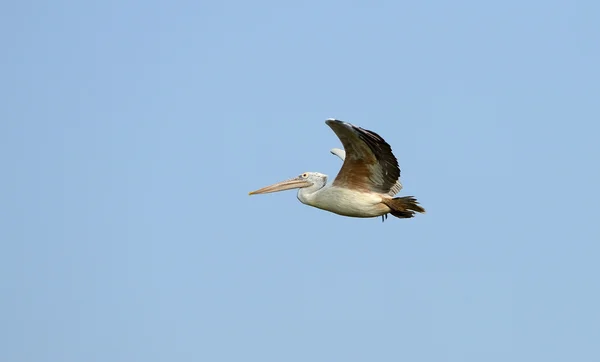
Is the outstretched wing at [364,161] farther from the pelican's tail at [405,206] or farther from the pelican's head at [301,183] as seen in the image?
the pelican's head at [301,183]

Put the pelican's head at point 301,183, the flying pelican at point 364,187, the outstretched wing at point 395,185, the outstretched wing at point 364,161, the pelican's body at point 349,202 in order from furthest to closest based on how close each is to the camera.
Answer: the outstretched wing at point 395,185
the pelican's head at point 301,183
the pelican's body at point 349,202
the flying pelican at point 364,187
the outstretched wing at point 364,161

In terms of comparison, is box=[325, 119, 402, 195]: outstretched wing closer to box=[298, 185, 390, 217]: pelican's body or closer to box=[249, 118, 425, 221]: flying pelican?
box=[249, 118, 425, 221]: flying pelican

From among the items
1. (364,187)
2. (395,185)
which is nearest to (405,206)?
(364,187)

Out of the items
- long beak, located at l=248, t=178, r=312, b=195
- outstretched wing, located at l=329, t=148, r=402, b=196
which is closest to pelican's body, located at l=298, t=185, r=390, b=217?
long beak, located at l=248, t=178, r=312, b=195

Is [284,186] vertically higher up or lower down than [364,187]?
higher up

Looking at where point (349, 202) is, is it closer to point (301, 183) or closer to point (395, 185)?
point (301, 183)

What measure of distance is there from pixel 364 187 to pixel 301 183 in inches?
86.5

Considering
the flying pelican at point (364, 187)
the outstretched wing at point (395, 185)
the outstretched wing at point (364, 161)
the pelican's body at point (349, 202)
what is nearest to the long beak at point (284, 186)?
the flying pelican at point (364, 187)

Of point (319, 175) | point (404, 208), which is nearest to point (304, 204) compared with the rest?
point (319, 175)

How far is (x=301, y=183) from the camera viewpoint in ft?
75.2

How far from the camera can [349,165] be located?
20.7 m

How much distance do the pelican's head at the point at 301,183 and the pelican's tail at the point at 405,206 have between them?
2000 mm

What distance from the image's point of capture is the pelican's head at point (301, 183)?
22.6 metres

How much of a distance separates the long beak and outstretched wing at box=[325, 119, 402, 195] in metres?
1.76
